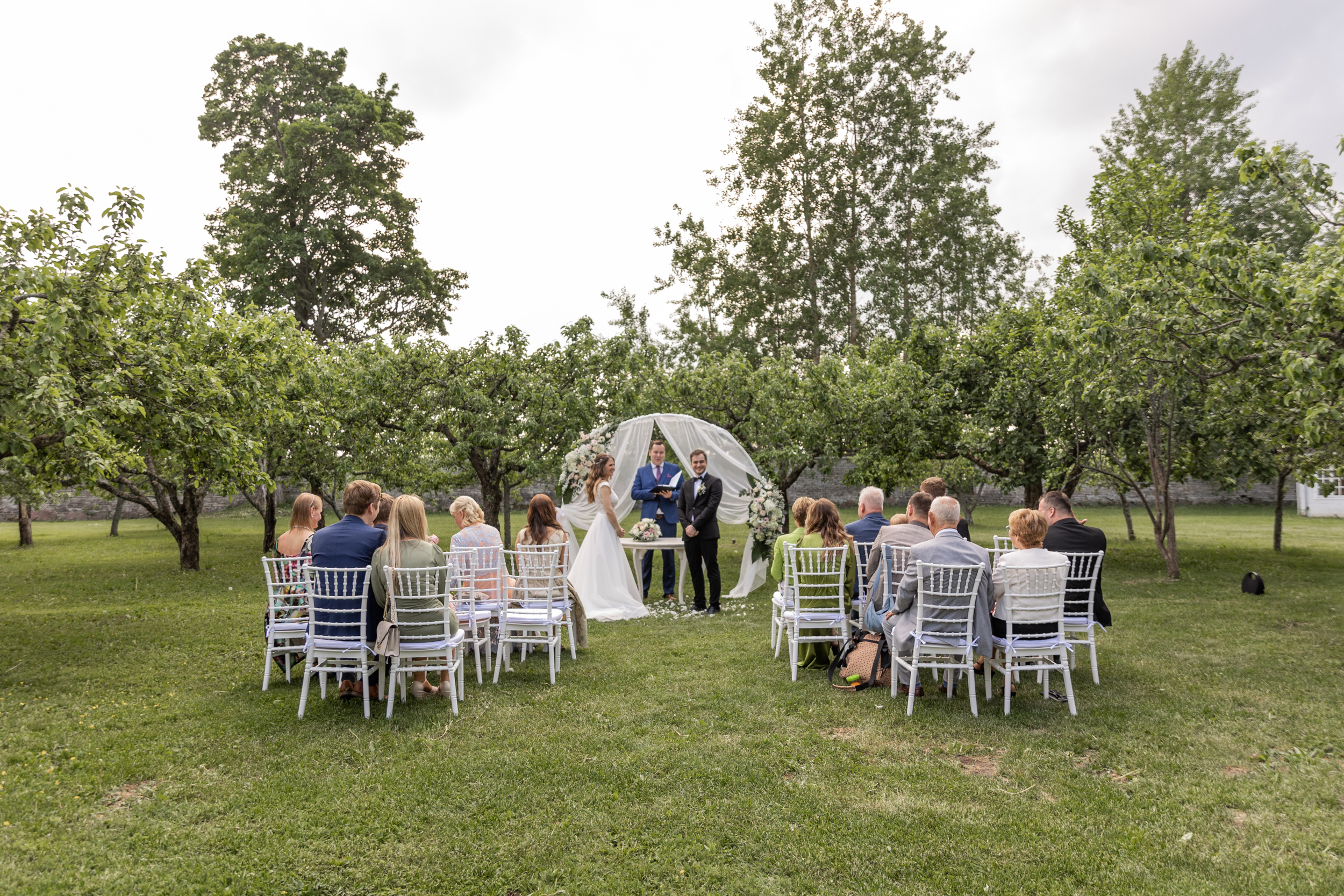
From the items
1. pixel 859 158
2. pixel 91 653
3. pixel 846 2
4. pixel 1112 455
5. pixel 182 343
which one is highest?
pixel 846 2

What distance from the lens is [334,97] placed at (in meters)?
26.3

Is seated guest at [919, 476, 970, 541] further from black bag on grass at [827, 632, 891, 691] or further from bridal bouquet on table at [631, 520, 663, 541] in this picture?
bridal bouquet on table at [631, 520, 663, 541]

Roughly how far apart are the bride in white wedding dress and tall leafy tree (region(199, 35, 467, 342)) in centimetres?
1783

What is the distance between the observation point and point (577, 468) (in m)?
11.4

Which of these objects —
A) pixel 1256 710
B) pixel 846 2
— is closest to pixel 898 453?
pixel 1256 710

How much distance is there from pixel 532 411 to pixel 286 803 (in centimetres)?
1137

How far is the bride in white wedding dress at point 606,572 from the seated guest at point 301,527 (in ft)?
11.8

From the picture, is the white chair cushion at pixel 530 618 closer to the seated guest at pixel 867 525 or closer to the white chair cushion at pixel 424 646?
the white chair cushion at pixel 424 646

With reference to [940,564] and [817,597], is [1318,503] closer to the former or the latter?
[817,597]

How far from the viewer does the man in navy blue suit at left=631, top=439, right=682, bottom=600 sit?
1098 cm

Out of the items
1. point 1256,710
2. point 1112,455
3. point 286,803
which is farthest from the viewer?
point 1112,455

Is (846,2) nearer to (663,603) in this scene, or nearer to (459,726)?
(663,603)

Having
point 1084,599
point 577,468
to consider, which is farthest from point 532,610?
point 1084,599

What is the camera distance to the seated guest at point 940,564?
226 inches
